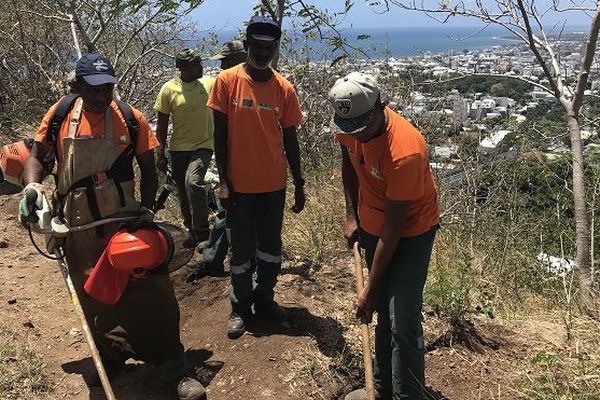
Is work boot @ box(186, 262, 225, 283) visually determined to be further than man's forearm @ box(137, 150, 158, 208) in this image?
Yes

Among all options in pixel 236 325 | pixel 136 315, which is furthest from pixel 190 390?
pixel 236 325

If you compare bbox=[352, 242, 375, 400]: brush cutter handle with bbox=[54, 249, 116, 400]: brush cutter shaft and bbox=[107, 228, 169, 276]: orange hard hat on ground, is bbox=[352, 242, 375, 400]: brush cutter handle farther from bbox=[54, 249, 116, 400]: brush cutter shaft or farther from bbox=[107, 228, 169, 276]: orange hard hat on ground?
bbox=[54, 249, 116, 400]: brush cutter shaft

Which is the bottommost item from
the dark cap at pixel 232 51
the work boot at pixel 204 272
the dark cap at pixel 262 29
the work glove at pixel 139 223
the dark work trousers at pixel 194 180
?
the work boot at pixel 204 272

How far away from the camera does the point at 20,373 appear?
3.44 metres

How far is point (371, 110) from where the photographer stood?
8.20ft

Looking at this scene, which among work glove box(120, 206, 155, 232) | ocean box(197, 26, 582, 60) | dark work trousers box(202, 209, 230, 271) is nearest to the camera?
work glove box(120, 206, 155, 232)

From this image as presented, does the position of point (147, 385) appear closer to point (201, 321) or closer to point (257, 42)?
point (201, 321)

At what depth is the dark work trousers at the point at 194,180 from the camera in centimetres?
507

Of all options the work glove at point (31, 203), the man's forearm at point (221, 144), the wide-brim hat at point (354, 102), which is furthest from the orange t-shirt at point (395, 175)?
the work glove at point (31, 203)

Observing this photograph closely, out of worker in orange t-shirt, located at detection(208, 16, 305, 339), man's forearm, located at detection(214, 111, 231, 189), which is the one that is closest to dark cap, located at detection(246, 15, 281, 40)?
worker in orange t-shirt, located at detection(208, 16, 305, 339)

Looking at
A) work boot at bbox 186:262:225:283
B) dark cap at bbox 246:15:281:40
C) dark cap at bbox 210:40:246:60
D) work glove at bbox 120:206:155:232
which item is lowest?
work boot at bbox 186:262:225:283

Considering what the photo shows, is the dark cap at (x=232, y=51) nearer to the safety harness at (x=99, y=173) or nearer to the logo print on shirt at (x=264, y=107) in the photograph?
the logo print on shirt at (x=264, y=107)

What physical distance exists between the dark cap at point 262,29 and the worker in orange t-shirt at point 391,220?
2.68ft

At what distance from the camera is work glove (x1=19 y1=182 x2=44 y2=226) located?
3074 mm
